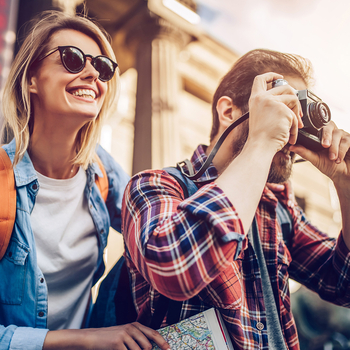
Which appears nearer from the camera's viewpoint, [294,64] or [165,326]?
[165,326]

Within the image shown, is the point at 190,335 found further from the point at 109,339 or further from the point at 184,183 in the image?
the point at 184,183

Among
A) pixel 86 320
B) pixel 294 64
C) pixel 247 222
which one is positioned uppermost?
pixel 294 64

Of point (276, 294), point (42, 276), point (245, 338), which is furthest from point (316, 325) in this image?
point (42, 276)

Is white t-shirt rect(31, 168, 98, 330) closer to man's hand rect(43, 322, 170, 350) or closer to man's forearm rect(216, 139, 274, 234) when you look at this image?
man's hand rect(43, 322, 170, 350)

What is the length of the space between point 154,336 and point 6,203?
2.12 feet

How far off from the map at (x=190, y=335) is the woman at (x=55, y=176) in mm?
503

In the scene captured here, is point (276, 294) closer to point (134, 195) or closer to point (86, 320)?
point (134, 195)

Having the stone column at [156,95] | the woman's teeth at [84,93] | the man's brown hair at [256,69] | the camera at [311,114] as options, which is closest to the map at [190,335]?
the camera at [311,114]

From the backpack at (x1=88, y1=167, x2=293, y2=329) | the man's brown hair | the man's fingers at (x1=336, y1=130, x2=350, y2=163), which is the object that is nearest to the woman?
the backpack at (x1=88, y1=167, x2=293, y2=329)

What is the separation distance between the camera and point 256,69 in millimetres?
1224

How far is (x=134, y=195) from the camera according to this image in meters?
0.91

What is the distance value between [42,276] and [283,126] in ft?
3.10

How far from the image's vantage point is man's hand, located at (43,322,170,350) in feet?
2.70

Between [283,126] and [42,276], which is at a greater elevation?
[283,126]
